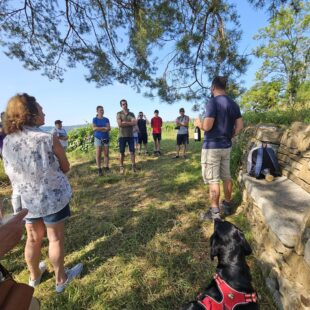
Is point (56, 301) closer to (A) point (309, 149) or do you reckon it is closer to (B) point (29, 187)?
(B) point (29, 187)

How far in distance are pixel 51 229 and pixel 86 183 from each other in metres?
3.45

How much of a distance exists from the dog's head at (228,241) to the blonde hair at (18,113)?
170 cm

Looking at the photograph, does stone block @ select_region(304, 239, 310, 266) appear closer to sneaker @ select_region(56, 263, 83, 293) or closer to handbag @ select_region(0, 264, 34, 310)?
handbag @ select_region(0, 264, 34, 310)

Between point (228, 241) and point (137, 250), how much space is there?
1.25 meters

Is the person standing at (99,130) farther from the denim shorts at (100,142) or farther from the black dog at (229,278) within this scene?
the black dog at (229,278)

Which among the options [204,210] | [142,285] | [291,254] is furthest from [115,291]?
[204,210]

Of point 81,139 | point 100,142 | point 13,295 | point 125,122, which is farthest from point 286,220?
point 81,139

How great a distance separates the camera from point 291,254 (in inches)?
62.6

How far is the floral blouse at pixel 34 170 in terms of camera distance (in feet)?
5.77

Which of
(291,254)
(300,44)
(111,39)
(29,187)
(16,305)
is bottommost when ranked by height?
(291,254)

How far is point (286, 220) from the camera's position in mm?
1782

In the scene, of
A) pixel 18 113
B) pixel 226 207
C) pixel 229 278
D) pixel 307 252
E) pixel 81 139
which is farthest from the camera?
pixel 81 139

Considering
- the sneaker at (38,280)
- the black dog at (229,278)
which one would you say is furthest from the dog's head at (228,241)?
the sneaker at (38,280)

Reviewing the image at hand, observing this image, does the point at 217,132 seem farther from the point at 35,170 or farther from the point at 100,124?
the point at 100,124
